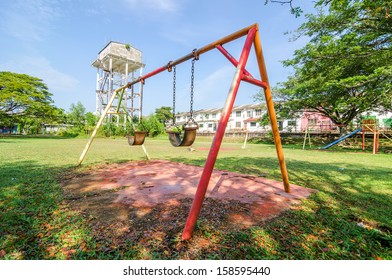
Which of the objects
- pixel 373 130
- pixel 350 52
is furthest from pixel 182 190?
pixel 373 130

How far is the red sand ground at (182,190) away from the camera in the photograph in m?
2.60

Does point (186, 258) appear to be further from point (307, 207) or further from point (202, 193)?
point (307, 207)

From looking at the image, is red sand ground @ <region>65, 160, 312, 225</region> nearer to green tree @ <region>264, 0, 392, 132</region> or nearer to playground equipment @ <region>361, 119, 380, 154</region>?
green tree @ <region>264, 0, 392, 132</region>

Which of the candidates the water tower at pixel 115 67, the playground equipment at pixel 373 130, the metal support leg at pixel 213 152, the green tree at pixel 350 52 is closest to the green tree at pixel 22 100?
the water tower at pixel 115 67

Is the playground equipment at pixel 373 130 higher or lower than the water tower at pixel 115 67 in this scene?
lower

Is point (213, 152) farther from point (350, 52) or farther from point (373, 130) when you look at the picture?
point (373, 130)

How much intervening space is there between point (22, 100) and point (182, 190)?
1215 inches

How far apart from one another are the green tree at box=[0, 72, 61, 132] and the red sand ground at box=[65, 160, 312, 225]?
2904cm

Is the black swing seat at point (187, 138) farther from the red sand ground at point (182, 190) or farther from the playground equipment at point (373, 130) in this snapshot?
the playground equipment at point (373, 130)

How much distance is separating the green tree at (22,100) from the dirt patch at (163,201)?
29.2 metres

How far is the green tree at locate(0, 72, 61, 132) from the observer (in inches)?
1000

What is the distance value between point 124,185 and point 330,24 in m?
9.22

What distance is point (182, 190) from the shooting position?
10.8 ft
